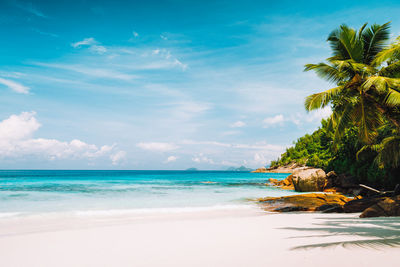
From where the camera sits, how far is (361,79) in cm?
768

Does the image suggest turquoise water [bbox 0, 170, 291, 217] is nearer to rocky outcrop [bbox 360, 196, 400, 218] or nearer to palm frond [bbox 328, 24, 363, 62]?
rocky outcrop [bbox 360, 196, 400, 218]

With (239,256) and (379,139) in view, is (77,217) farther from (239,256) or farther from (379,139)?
(379,139)

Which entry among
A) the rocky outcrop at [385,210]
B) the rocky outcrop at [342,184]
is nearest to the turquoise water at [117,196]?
the rocky outcrop at [342,184]

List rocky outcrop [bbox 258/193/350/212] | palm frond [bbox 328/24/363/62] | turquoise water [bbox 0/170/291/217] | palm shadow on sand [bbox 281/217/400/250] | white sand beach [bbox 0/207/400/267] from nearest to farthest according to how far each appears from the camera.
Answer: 1. white sand beach [bbox 0/207/400/267]
2. palm shadow on sand [bbox 281/217/400/250]
3. palm frond [bbox 328/24/363/62]
4. rocky outcrop [bbox 258/193/350/212]
5. turquoise water [bbox 0/170/291/217]

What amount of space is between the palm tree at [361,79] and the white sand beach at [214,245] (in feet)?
10.3

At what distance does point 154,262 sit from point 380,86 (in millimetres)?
6863

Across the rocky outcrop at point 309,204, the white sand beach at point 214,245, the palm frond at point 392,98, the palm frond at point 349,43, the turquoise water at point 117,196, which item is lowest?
the turquoise water at point 117,196

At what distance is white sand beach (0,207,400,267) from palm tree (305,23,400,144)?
3.13m

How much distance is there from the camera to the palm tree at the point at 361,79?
747 cm

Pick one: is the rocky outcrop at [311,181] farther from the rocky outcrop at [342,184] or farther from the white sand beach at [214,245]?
the white sand beach at [214,245]

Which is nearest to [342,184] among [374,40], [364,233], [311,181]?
[311,181]

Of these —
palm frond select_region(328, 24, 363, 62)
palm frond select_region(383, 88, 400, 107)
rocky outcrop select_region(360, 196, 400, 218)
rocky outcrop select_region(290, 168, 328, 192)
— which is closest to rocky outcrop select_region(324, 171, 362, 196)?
rocky outcrop select_region(290, 168, 328, 192)

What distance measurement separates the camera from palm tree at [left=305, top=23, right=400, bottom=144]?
24.5 feet

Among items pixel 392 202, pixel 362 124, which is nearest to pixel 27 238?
pixel 362 124
